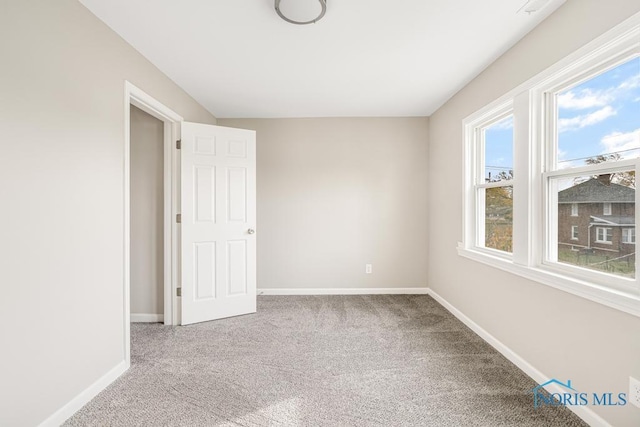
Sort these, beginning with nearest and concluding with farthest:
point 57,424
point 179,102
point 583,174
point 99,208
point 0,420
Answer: point 0,420
point 57,424
point 583,174
point 99,208
point 179,102

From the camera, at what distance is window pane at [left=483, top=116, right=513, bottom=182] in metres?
2.41

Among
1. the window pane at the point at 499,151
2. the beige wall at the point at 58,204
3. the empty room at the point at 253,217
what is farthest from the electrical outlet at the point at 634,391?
the beige wall at the point at 58,204

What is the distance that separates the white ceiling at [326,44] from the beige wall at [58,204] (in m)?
0.38

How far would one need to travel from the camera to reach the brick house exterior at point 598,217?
148 centimetres

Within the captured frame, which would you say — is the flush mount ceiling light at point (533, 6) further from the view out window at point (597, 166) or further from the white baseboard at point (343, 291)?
the white baseboard at point (343, 291)

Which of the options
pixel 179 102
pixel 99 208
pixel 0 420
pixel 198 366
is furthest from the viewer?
pixel 179 102

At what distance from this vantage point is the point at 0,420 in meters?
1.26

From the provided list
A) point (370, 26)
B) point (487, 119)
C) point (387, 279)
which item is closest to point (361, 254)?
point (387, 279)

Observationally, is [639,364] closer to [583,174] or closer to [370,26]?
[583,174]

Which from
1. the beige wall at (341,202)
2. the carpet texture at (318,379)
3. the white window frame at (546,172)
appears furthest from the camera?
the beige wall at (341,202)

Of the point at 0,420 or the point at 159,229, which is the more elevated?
the point at 159,229

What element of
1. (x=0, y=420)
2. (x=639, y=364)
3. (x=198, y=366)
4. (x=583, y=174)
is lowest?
(x=198, y=366)

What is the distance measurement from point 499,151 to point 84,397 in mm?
3583

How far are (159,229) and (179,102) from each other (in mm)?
1341
